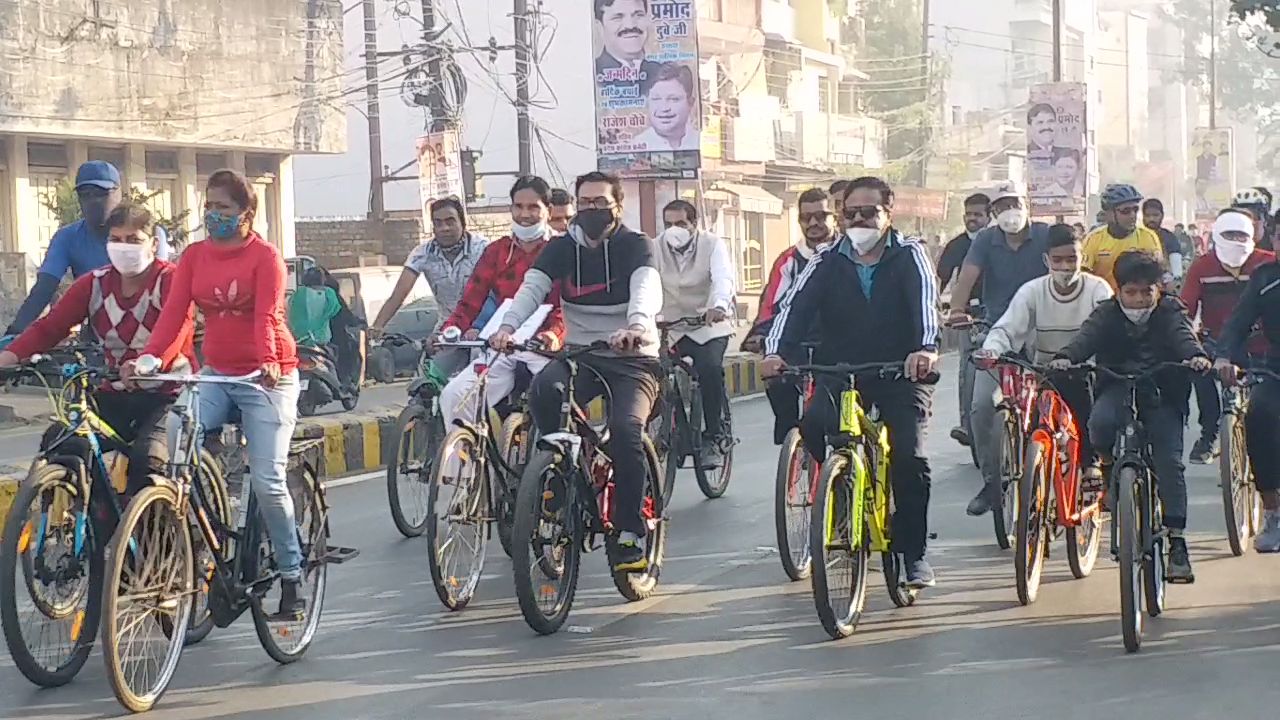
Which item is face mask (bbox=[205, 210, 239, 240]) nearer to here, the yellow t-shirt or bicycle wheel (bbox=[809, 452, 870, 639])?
bicycle wheel (bbox=[809, 452, 870, 639])

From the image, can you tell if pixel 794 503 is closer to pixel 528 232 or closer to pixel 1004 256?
pixel 528 232

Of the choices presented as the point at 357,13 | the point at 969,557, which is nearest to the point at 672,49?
the point at 969,557

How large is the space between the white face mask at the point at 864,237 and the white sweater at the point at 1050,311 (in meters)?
1.43

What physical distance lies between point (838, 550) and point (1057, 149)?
94.9ft

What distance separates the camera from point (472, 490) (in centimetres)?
769

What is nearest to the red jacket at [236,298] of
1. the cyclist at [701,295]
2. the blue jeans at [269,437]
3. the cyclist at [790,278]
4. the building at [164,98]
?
the blue jeans at [269,437]

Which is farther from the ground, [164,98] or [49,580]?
[164,98]

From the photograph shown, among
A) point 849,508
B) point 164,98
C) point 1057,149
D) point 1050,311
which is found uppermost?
point 164,98

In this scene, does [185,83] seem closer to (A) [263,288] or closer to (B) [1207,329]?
(B) [1207,329]

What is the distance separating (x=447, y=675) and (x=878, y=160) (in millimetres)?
53550

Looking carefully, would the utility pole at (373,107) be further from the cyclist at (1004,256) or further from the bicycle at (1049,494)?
the bicycle at (1049,494)

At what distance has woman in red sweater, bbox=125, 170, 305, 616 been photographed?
6.46 m

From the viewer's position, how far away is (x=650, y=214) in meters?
22.8

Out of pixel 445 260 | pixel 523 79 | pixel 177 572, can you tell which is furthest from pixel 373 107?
pixel 177 572
